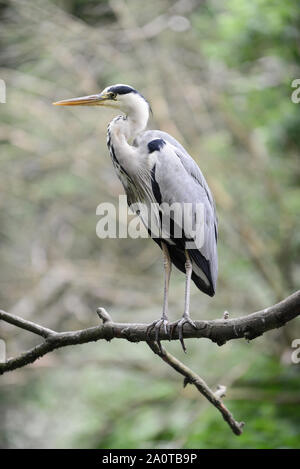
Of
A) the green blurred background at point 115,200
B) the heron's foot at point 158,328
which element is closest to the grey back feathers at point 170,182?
the heron's foot at point 158,328

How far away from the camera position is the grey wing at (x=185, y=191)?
10.1 feet

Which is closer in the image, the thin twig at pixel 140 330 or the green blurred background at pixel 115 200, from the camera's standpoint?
the thin twig at pixel 140 330

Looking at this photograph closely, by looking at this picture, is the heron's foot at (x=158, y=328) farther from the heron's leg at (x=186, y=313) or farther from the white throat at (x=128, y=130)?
the white throat at (x=128, y=130)

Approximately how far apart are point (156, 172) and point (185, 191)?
0.64ft

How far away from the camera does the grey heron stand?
3.00 metres

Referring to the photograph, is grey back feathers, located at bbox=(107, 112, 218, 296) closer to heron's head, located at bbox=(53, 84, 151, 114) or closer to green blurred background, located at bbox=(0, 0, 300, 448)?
heron's head, located at bbox=(53, 84, 151, 114)

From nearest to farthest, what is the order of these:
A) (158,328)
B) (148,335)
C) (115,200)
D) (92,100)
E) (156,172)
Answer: (148,335)
(158,328)
(92,100)
(156,172)
(115,200)

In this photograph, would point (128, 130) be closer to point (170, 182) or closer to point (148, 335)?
point (170, 182)

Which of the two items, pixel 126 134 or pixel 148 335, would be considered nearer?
pixel 148 335

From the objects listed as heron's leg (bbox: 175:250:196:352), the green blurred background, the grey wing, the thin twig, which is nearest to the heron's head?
the grey wing

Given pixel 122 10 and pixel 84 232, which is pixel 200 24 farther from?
pixel 84 232

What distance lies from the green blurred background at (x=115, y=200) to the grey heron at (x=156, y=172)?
270 cm

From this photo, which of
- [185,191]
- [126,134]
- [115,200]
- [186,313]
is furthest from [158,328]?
[115,200]

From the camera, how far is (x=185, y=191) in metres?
3.13
